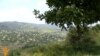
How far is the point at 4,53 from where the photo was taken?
3419 centimetres

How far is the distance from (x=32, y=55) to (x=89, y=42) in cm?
970

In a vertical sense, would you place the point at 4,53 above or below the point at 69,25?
below

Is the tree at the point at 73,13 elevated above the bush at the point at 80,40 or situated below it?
above

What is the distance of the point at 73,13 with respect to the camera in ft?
119

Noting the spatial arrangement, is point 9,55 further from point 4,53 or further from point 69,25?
point 69,25

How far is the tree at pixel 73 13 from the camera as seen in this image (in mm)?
36344

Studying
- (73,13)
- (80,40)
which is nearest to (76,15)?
(73,13)

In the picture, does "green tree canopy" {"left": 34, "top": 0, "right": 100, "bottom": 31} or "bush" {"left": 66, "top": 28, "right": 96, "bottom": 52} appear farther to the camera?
"bush" {"left": 66, "top": 28, "right": 96, "bottom": 52}

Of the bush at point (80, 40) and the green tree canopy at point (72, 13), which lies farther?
the bush at point (80, 40)

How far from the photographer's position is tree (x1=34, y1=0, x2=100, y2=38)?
36344 millimetres

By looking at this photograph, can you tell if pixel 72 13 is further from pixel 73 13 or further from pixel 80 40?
pixel 80 40

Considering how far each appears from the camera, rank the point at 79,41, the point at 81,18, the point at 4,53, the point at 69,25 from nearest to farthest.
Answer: the point at 4,53
the point at 81,18
the point at 69,25
the point at 79,41

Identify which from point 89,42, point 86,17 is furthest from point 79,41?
point 86,17

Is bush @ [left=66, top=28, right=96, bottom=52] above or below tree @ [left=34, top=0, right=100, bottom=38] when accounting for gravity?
below
